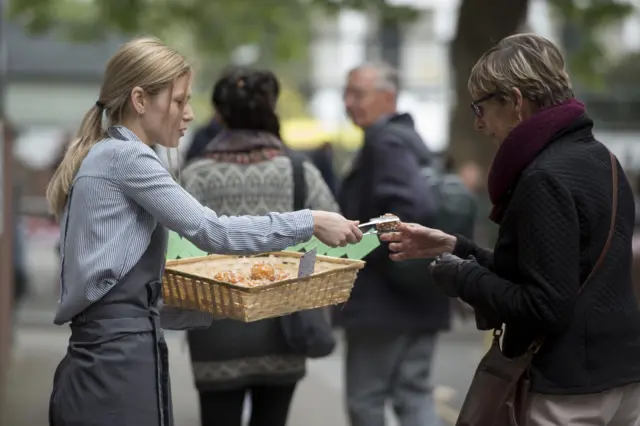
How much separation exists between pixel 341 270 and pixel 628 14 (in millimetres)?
11896

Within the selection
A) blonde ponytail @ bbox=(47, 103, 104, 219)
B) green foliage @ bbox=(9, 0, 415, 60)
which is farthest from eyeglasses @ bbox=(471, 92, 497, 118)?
green foliage @ bbox=(9, 0, 415, 60)

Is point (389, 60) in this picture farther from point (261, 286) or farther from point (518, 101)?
point (518, 101)

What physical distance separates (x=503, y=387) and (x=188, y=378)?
6.55m

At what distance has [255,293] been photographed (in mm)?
3664

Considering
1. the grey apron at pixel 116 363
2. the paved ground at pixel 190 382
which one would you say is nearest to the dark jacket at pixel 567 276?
the grey apron at pixel 116 363

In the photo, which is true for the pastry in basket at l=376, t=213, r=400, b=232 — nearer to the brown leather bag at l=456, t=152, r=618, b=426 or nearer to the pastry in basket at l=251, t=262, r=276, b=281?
the pastry in basket at l=251, t=262, r=276, b=281

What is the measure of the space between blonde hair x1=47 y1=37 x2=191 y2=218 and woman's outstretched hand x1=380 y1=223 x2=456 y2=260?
34.2 inches

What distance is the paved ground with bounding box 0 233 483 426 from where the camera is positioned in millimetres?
8352

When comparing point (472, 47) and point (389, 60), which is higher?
point (472, 47)

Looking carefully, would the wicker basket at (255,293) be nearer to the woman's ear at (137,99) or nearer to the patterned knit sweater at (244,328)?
the woman's ear at (137,99)

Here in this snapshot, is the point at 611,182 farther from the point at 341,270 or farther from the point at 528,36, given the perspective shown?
the point at 341,270

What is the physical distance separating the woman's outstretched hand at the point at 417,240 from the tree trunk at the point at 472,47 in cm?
524

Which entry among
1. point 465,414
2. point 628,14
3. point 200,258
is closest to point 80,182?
point 200,258

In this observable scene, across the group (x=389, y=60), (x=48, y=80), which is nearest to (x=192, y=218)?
(x=389, y=60)
